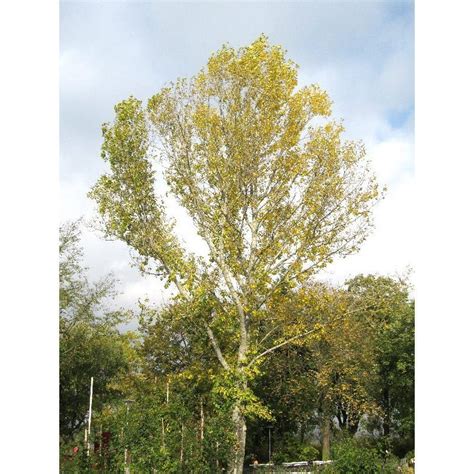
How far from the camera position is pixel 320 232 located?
7590mm

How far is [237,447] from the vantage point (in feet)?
22.8

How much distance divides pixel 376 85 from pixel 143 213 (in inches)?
132

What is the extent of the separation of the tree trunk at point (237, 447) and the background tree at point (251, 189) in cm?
10

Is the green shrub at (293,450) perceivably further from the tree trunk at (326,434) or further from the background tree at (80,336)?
the background tree at (80,336)

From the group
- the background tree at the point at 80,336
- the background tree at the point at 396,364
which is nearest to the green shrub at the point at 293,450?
the background tree at the point at 396,364

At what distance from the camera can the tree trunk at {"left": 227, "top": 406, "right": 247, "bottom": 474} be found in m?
6.79

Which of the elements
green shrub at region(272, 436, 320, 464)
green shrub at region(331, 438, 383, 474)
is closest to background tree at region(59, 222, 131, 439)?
green shrub at region(272, 436, 320, 464)

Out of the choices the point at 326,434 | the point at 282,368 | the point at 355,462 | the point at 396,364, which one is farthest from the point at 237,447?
the point at 326,434

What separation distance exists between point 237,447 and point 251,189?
10.1 feet

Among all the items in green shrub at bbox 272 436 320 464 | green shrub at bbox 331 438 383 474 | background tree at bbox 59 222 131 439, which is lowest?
green shrub at bbox 272 436 320 464

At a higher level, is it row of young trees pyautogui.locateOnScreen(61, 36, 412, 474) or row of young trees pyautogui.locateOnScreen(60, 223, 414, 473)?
row of young trees pyautogui.locateOnScreen(61, 36, 412, 474)

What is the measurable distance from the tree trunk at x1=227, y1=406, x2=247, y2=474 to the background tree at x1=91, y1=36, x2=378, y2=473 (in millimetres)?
100

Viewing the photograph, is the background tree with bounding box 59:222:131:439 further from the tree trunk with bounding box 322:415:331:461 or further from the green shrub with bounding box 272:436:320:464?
the tree trunk with bounding box 322:415:331:461

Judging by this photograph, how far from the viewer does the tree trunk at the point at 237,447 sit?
267 inches
